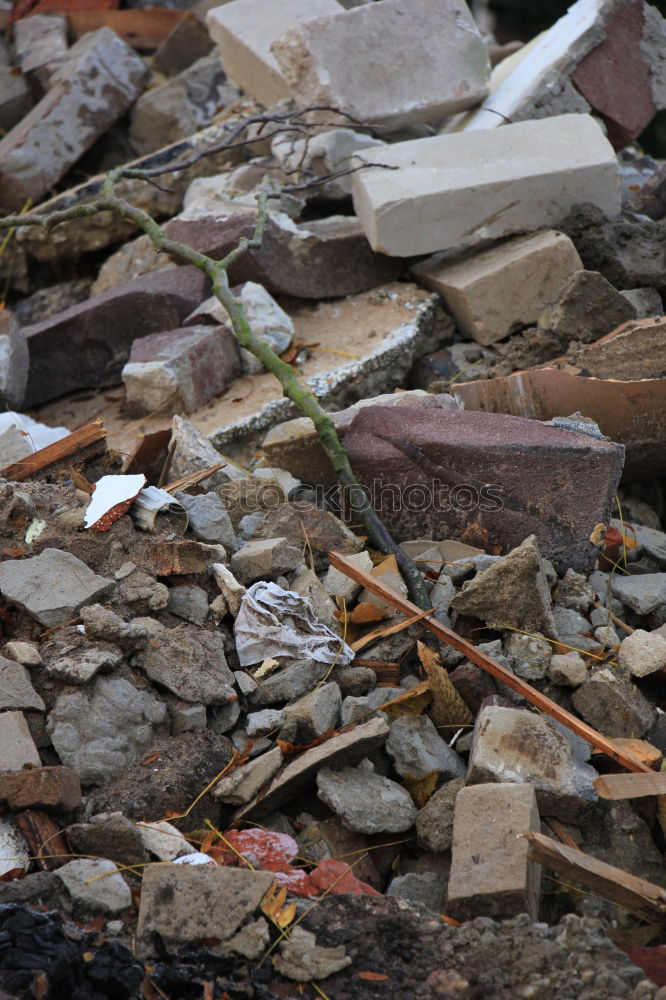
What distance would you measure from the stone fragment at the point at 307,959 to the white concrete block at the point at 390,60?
5.13 metres

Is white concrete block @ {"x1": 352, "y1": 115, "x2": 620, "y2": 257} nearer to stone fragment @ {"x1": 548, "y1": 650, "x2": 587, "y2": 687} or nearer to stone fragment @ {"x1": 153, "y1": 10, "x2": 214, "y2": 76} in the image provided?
stone fragment @ {"x1": 548, "y1": 650, "x2": 587, "y2": 687}

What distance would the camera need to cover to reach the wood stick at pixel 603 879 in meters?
2.62

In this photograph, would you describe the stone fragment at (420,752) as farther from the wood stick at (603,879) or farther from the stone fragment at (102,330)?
the stone fragment at (102,330)

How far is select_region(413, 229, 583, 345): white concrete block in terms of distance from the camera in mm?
5344

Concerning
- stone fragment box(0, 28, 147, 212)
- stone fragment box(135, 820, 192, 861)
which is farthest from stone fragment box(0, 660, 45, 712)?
stone fragment box(0, 28, 147, 212)

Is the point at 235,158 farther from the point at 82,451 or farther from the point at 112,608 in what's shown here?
the point at 112,608

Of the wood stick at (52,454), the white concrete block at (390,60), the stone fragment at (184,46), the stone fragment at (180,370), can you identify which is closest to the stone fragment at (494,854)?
the wood stick at (52,454)

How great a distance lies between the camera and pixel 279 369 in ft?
14.4

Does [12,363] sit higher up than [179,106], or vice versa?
[179,106]

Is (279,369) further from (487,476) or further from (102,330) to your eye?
(102,330)

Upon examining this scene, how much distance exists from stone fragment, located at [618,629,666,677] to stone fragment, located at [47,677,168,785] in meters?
1.56

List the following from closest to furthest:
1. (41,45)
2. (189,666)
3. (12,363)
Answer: (189,666)
(12,363)
(41,45)

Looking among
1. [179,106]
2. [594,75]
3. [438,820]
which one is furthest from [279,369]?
[179,106]

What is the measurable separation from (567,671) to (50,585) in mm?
1744
